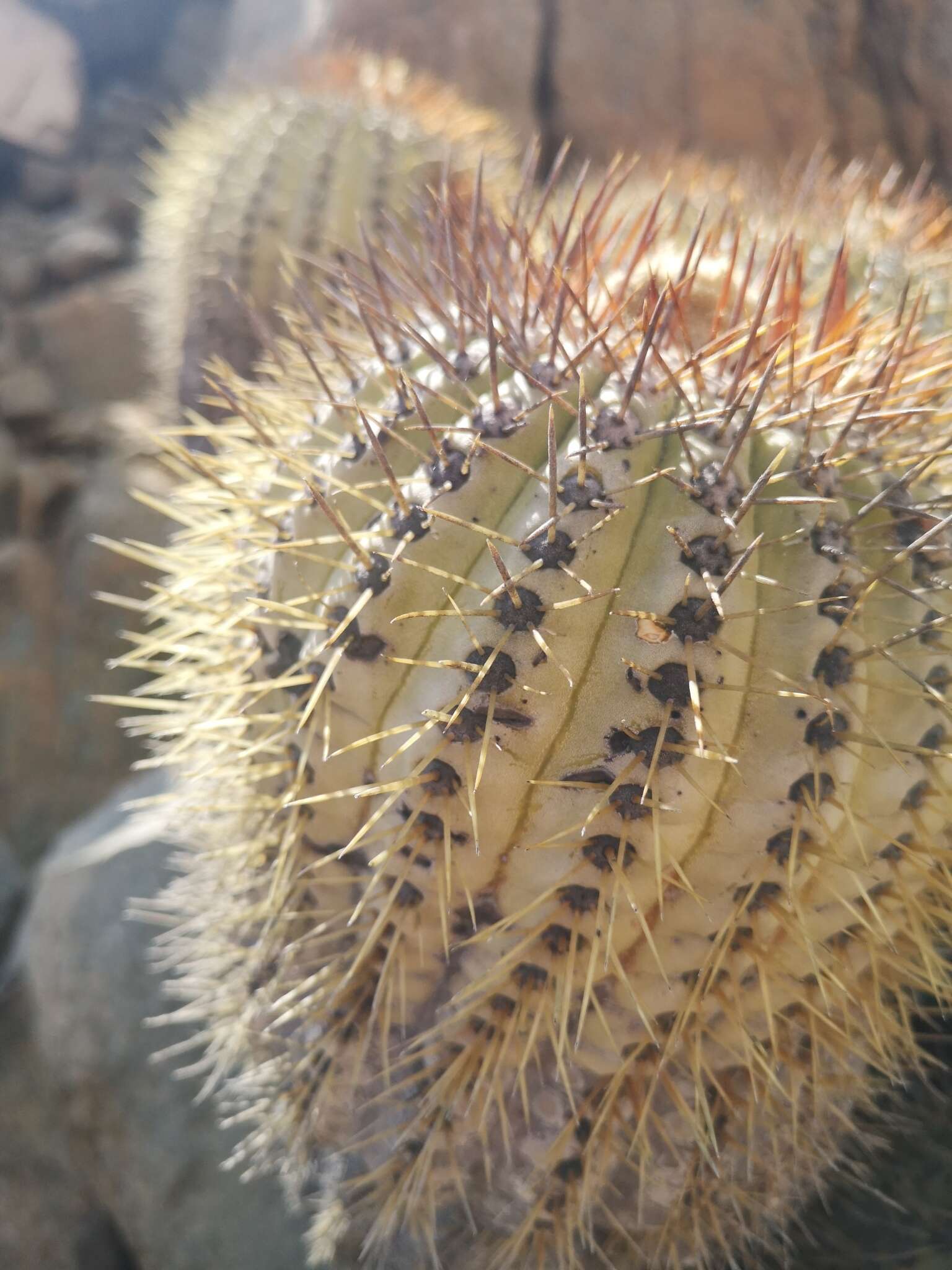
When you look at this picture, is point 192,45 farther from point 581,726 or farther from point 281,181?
point 581,726

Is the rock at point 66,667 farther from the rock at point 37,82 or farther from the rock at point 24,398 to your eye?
the rock at point 37,82

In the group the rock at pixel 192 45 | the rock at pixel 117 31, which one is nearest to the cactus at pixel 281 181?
the rock at pixel 117 31

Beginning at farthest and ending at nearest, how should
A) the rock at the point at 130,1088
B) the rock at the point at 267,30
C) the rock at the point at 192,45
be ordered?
the rock at the point at 192,45 → the rock at the point at 267,30 → the rock at the point at 130,1088

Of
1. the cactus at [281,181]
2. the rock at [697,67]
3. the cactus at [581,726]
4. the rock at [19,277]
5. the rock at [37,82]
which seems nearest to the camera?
the cactus at [581,726]

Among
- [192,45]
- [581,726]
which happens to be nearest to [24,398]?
[192,45]

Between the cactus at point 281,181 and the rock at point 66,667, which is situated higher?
the cactus at point 281,181
